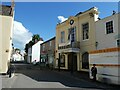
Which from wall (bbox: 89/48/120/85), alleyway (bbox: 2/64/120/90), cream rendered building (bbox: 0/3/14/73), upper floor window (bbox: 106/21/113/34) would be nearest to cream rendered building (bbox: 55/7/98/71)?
upper floor window (bbox: 106/21/113/34)

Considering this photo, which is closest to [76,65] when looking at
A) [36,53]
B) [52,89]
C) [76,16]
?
[76,16]

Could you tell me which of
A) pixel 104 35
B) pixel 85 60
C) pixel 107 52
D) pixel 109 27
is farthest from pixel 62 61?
pixel 107 52

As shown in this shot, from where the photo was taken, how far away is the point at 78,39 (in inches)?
1213

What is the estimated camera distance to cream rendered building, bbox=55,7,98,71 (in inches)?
1101

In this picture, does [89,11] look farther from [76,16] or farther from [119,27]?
[119,27]

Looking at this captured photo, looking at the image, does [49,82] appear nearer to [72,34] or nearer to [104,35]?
[104,35]

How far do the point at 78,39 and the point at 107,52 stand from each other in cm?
1381

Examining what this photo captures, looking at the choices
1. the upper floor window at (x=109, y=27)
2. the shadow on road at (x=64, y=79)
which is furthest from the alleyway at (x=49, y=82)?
the upper floor window at (x=109, y=27)

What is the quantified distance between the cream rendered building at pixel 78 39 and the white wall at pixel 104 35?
1.08 meters

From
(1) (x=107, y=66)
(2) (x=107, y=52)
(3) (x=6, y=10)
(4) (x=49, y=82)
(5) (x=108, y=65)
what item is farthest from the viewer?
(3) (x=6, y=10)

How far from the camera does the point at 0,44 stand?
24250mm

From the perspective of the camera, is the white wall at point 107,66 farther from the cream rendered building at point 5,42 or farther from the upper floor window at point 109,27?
the cream rendered building at point 5,42

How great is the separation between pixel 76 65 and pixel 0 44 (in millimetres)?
11797

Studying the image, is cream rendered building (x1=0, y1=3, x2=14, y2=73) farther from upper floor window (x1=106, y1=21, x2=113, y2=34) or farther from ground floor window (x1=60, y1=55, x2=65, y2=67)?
ground floor window (x1=60, y1=55, x2=65, y2=67)
